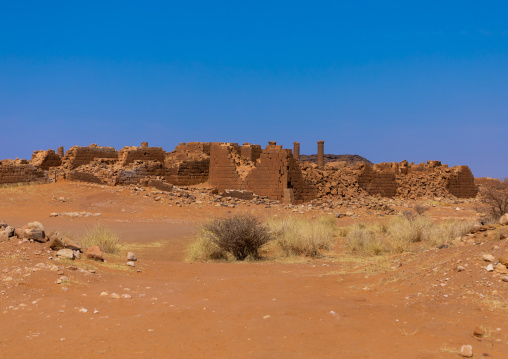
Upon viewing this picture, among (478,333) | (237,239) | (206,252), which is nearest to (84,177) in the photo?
(206,252)

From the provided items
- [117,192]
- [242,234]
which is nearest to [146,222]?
[117,192]

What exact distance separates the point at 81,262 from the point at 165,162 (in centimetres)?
2387

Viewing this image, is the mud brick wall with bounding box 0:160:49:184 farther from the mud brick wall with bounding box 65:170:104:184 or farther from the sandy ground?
the sandy ground

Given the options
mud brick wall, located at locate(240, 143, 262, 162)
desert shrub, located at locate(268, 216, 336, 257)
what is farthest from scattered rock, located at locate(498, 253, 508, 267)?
mud brick wall, located at locate(240, 143, 262, 162)

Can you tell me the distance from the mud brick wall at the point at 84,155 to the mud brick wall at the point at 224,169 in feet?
29.4

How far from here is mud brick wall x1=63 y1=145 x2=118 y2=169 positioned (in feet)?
110

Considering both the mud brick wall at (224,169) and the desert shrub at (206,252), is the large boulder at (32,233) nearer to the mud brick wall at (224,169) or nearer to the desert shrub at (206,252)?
the desert shrub at (206,252)

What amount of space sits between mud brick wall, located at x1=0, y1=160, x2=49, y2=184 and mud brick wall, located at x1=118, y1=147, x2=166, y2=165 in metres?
4.72

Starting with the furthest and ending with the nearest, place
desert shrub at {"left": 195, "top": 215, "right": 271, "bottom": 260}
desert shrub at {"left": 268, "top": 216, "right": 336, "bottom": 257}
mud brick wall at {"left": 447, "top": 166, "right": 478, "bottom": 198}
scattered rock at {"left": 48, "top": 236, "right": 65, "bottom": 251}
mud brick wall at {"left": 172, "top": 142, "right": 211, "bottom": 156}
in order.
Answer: mud brick wall at {"left": 447, "top": 166, "right": 478, "bottom": 198}, mud brick wall at {"left": 172, "top": 142, "right": 211, "bottom": 156}, desert shrub at {"left": 268, "top": 216, "right": 336, "bottom": 257}, desert shrub at {"left": 195, "top": 215, "right": 271, "bottom": 260}, scattered rock at {"left": 48, "top": 236, "right": 65, "bottom": 251}

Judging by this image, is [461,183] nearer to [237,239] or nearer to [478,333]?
[237,239]

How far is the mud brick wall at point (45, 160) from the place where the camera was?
1377 inches

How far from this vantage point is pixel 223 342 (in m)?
5.36

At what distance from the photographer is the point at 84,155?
112ft

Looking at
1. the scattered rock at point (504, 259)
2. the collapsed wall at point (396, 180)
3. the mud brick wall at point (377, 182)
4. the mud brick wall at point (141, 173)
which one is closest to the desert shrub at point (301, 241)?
the scattered rock at point (504, 259)
